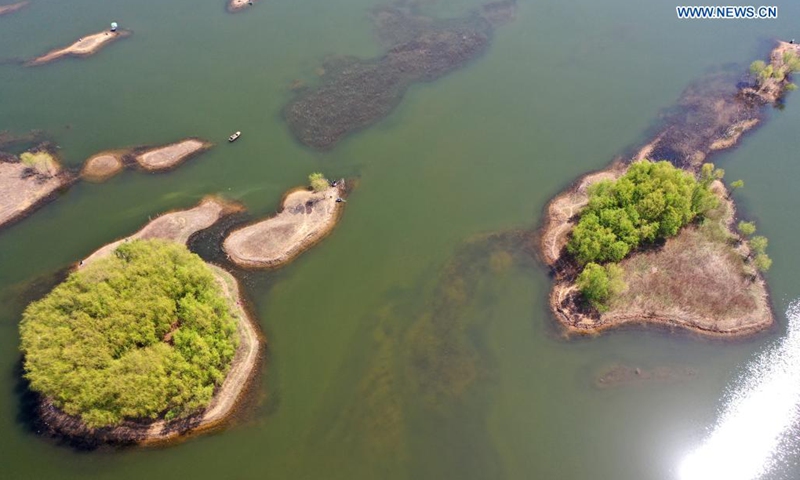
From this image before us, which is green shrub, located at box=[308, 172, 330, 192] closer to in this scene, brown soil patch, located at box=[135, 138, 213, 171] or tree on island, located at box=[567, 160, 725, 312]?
brown soil patch, located at box=[135, 138, 213, 171]

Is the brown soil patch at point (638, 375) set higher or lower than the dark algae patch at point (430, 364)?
lower

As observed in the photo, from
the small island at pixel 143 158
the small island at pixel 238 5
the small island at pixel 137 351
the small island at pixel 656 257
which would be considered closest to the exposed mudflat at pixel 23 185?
the small island at pixel 143 158

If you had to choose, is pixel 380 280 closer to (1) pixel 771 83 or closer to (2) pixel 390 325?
(2) pixel 390 325

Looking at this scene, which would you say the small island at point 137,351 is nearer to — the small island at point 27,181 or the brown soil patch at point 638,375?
the small island at point 27,181

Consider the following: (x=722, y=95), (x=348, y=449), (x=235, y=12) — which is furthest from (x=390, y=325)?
(x=235, y=12)

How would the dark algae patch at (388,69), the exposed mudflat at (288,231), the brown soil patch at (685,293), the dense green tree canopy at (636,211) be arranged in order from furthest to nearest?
1. the dark algae patch at (388,69)
2. the exposed mudflat at (288,231)
3. the dense green tree canopy at (636,211)
4. the brown soil patch at (685,293)

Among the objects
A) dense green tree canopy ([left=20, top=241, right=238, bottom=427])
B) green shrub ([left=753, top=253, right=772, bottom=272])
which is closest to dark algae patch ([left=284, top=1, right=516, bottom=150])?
dense green tree canopy ([left=20, top=241, right=238, bottom=427])

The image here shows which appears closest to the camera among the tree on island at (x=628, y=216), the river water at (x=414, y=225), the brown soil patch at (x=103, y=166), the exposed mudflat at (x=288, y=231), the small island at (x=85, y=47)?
the river water at (x=414, y=225)
